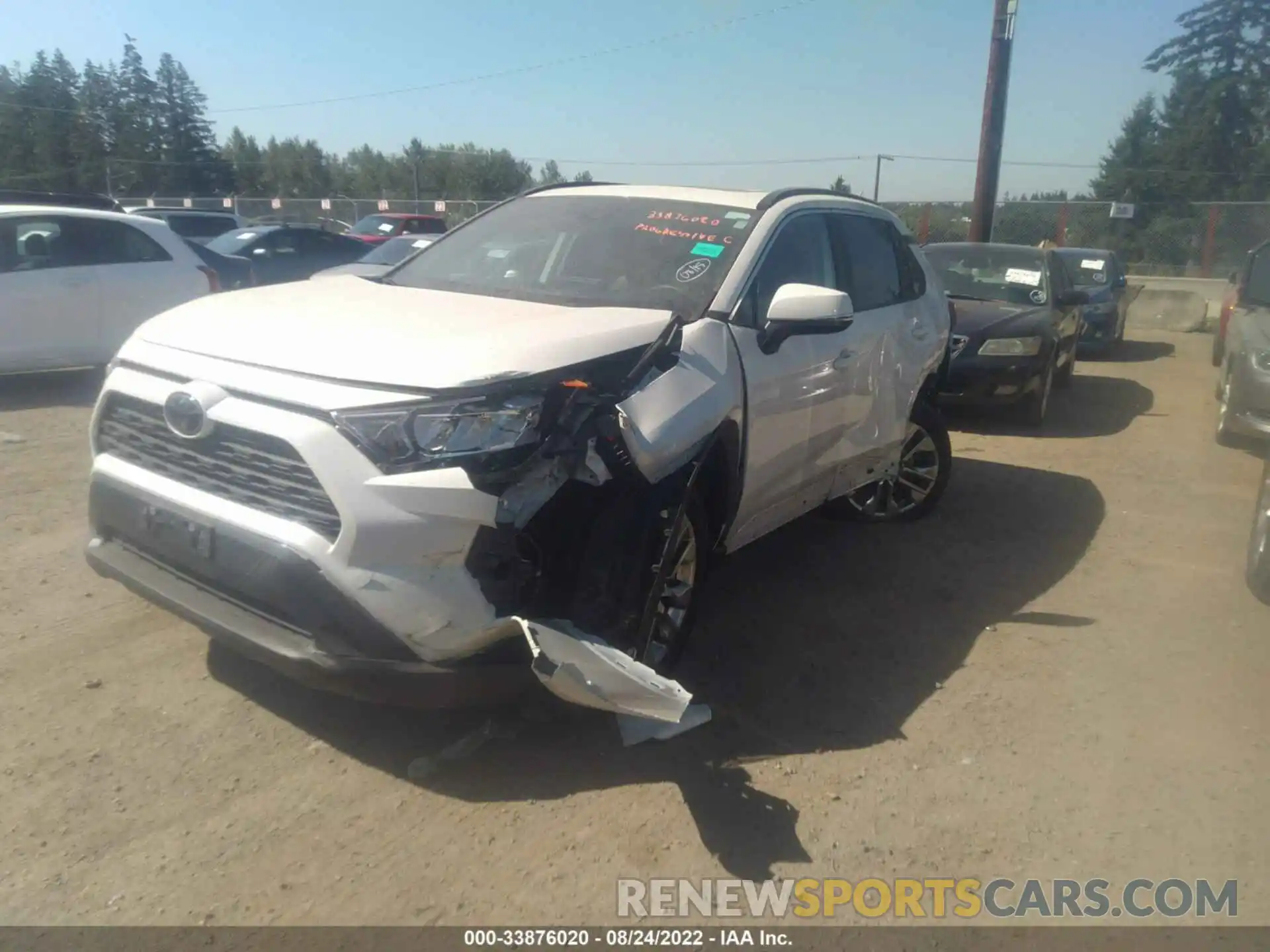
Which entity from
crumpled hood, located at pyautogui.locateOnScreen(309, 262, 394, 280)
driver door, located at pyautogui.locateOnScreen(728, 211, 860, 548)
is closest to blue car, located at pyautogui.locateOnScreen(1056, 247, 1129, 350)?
crumpled hood, located at pyautogui.locateOnScreen(309, 262, 394, 280)

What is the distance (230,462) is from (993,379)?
7490mm

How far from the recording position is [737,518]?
4.09m

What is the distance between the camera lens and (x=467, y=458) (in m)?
2.87

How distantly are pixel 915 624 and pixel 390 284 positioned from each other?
2.84m

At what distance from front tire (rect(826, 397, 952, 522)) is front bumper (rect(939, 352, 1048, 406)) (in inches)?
121

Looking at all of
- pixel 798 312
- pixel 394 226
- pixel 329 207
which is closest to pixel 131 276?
pixel 798 312

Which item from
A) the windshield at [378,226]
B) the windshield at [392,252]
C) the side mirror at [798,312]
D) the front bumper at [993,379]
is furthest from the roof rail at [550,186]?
the windshield at [378,226]

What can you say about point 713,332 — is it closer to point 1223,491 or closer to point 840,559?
point 840,559

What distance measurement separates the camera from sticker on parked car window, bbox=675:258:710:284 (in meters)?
4.05

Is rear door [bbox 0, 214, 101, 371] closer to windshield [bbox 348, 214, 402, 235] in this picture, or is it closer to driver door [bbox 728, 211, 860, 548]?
driver door [bbox 728, 211, 860, 548]

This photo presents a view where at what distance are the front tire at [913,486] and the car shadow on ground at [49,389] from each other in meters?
6.36

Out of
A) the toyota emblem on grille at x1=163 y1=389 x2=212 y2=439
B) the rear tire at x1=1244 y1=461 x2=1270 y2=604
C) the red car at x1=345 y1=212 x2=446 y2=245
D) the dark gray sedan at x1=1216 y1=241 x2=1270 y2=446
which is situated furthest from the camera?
the red car at x1=345 y1=212 x2=446 y2=245

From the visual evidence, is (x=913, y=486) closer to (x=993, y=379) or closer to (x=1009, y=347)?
(x=993, y=379)
